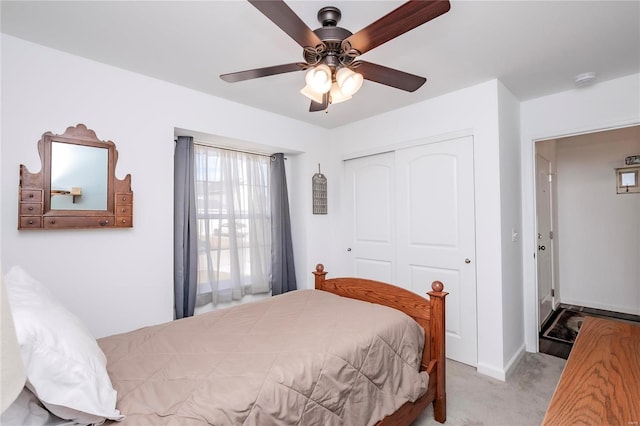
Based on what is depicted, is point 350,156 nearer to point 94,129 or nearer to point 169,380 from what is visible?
point 94,129

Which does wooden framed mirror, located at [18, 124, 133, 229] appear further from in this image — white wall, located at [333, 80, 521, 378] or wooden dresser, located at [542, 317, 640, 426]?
white wall, located at [333, 80, 521, 378]

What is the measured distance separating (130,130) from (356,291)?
81.7 inches

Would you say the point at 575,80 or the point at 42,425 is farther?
the point at 575,80

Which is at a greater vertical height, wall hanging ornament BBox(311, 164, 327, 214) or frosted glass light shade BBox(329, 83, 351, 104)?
frosted glass light shade BBox(329, 83, 351, 104)

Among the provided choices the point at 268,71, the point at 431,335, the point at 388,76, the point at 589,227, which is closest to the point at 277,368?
the point at 431,335

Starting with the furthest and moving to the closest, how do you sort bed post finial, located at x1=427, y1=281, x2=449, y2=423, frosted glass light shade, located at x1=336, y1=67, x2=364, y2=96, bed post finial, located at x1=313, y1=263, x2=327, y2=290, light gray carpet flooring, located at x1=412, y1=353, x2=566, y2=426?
bed post finial, located at x1=313, y1=263, x2=327, y2=290
light gray carpet flooring, located at x1=412, y1=353, x2=566, y2=426
bed post finial, located at x1=427, y1=281, x2=449, y2=423
frosted glass light shade, located at x1=336, y1=67, x2=364, y2=96

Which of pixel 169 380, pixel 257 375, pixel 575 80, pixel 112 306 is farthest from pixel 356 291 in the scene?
pixel 575 80

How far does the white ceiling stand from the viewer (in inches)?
64.7

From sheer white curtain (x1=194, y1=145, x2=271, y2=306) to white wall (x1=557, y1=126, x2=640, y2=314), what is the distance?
13.5ft

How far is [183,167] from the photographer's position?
2.72m

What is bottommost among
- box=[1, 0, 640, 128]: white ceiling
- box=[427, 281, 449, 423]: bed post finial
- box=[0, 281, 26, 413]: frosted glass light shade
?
box=[427, 281, 449, 423]: bed post finial

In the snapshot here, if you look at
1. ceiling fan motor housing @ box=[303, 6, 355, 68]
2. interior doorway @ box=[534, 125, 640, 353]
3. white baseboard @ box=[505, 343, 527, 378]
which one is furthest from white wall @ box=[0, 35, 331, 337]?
interior doorway @ box=[534, 125, 640, 353]

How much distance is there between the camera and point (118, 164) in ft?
7.34

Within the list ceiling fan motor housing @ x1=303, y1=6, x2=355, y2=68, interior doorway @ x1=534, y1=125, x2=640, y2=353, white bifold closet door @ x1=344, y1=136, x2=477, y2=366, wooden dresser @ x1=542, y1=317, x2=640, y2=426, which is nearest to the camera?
wooden dresser @ x1=542, y1=317, x2=640, y2=426
